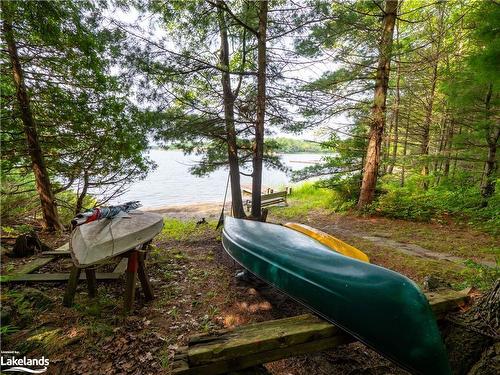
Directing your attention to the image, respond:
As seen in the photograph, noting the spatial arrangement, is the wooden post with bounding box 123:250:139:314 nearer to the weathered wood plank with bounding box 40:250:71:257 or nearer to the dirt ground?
the dirt ground

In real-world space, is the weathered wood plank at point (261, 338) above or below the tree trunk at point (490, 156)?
below

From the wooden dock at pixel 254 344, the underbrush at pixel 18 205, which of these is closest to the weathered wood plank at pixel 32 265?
the underbrush at pixel 18 205

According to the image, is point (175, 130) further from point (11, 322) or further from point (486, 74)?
point (486, 74)

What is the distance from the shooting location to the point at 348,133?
28.3 ft

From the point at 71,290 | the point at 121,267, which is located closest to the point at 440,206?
the point at 121,267

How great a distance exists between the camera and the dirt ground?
2291mm

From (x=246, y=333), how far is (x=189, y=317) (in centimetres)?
147

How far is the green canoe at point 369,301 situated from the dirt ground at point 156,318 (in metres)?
0.60

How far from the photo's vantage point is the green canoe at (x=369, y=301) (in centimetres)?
174

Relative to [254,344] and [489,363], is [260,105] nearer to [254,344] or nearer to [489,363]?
[254,344]

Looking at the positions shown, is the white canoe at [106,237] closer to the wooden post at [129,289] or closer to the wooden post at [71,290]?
the wooden post at [129,289]

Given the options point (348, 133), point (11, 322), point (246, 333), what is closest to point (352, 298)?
point (246, 333)

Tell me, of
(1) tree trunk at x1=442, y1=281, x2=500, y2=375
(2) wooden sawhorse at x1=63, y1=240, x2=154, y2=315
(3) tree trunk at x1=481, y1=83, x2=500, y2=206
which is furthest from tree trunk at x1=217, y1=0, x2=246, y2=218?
(3) tree trunk at x1=481, y1=83, x2=500, y2=206

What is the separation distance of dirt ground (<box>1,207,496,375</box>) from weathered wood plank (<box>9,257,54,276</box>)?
0.14 metres
